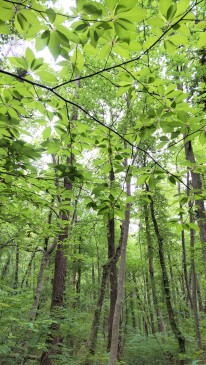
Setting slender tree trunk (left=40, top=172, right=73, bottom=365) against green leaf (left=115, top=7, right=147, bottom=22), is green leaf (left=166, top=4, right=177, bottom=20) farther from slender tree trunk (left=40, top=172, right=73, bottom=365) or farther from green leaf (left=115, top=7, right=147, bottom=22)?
slender tree trunk (left=40, top=172, right=73, bottom=365)

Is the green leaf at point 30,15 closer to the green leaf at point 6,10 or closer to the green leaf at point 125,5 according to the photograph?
the green leaf at point 6,10

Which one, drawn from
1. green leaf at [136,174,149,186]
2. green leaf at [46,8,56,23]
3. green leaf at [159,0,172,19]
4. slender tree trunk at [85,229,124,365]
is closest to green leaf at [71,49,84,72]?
green leaf at [46,8,56,23]

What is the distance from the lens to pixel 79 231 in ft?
26.7

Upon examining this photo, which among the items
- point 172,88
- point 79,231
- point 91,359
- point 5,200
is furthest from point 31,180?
point 91,359

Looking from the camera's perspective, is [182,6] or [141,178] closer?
[182,6]

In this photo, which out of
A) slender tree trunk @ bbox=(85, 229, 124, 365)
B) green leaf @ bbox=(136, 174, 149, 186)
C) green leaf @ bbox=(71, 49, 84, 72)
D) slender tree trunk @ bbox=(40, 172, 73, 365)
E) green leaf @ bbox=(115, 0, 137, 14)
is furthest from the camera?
slender tree trunk @ bbox=(85, 229, 124, 365)

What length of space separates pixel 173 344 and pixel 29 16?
11294 millimetres

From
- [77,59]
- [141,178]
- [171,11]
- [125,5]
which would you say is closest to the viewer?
[125,5]

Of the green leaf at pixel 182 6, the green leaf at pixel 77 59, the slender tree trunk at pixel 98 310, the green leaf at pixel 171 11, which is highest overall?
the green leaf at pixel 182 6

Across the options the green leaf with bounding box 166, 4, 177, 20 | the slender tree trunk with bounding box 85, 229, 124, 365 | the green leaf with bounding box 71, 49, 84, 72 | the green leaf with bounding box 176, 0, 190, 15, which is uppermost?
the green leaf with bounding box 176, 0, 190, 15

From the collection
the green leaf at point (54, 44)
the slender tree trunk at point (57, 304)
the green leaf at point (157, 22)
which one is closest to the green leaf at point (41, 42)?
the green leaf at point (54, 44)

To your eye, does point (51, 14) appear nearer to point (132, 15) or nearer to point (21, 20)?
point (21, 20)

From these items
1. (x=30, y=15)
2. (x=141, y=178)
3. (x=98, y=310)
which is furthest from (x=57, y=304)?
(x=30, y=15)

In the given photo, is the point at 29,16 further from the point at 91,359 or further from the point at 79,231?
the point at 91,359
